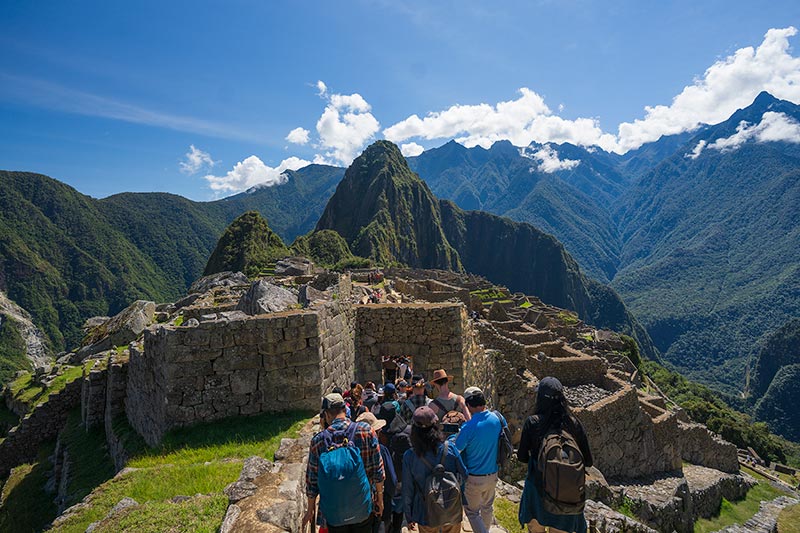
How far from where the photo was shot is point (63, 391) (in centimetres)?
1655

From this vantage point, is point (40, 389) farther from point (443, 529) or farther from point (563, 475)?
point (563, 475)

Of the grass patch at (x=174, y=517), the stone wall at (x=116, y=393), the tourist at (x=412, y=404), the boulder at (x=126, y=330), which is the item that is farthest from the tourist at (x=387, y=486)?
the boulder at (x=126, y=330)

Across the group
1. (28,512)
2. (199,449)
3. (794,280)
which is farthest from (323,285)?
(794,280)

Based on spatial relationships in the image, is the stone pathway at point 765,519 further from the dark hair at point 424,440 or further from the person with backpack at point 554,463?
the dark hair at point 424,440

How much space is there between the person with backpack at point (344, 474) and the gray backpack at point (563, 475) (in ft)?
5.74

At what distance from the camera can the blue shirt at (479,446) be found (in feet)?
16.4

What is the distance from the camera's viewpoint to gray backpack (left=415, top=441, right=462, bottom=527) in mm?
4316

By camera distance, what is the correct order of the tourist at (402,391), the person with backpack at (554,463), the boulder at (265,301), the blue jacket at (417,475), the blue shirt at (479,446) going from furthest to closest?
the boulder at (265,301), the tourist at (402,391), the blue shirt at (479,446), the blue jacket at (417,475), the person with backpack at (554,463)

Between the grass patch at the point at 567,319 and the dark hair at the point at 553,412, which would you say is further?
the grass patch at the point at 567,319

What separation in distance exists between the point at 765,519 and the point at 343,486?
2619 cm

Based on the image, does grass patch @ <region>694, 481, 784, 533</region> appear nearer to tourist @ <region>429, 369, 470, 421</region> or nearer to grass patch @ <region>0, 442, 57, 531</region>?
tourist @ <region>429, 369, 470, 421</region>

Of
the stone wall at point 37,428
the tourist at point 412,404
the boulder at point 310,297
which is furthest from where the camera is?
the stone wall at point 37,428

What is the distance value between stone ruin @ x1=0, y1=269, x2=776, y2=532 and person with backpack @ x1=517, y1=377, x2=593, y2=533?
452 cm

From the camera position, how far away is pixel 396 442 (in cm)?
514
